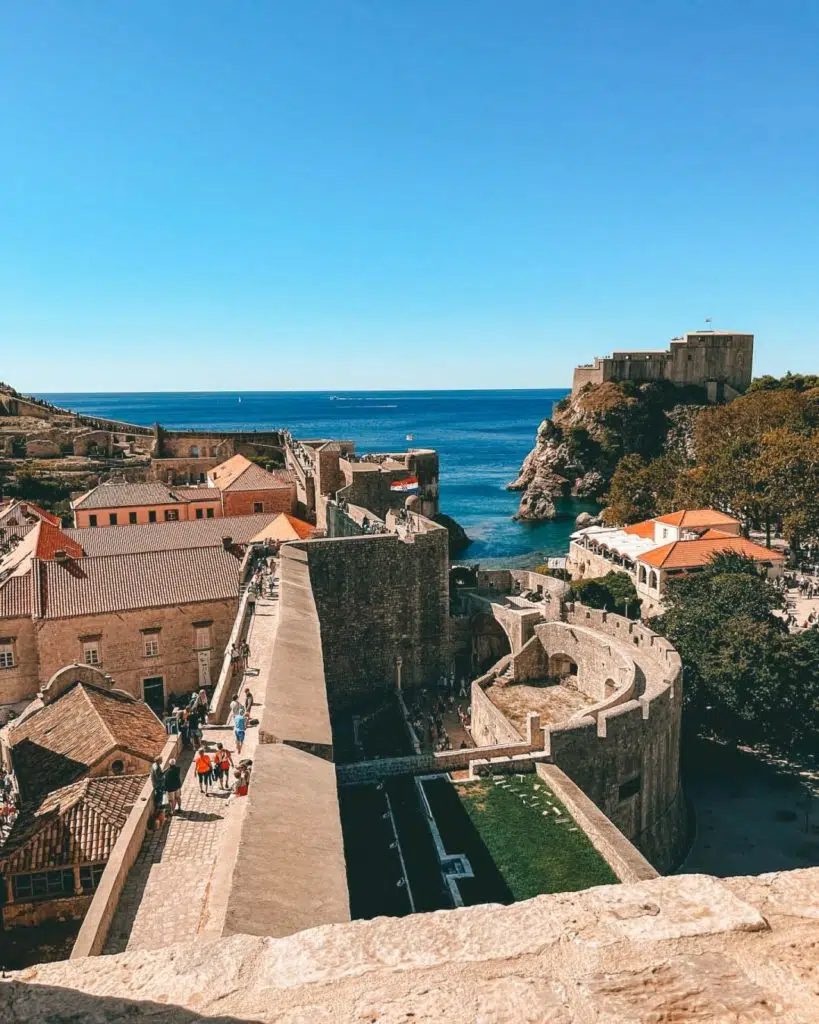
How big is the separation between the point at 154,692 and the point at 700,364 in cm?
8248

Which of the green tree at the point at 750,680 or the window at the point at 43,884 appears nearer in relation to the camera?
the window at the point at 43,884

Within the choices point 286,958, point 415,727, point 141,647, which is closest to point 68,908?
point 286,958

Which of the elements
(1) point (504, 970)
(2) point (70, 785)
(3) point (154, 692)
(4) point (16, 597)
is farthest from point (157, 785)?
(4) point (16, 597)

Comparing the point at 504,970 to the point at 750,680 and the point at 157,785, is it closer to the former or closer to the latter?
the point at 157,785

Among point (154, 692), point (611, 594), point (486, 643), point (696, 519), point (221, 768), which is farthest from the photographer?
point (696, 519)

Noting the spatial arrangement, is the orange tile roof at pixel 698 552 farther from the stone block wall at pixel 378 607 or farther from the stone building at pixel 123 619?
the stone building at pixel 123 619

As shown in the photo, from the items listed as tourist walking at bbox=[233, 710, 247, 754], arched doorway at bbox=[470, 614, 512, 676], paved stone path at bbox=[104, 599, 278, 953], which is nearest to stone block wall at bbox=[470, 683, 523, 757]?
arched doorway at bbox=[470, 614, 512, 676]

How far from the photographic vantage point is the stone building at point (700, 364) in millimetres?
89125

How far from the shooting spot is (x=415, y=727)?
2370cm

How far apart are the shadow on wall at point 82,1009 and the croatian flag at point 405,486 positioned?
31.1m

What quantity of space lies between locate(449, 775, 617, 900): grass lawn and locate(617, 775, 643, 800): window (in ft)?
8.53

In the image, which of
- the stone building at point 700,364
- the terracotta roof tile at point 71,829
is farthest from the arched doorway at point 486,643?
the stone building at point 700,364

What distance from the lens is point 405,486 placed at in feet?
117

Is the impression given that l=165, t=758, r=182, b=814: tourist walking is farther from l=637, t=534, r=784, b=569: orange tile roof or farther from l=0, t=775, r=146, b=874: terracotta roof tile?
l=637, t=534, r=784, b=569: orange tile roof
